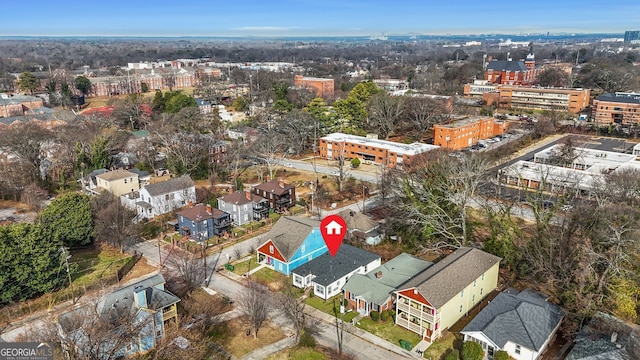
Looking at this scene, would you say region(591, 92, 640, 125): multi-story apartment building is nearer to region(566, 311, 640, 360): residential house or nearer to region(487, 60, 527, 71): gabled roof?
region(487, 60, 527, 71): gabled roof

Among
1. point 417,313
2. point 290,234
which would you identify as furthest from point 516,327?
point 290,234

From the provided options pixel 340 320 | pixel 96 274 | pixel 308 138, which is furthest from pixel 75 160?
pixel 340 320

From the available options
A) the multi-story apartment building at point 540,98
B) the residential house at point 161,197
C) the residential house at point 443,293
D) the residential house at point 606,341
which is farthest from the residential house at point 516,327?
the multi-story apartment building at point 540,98

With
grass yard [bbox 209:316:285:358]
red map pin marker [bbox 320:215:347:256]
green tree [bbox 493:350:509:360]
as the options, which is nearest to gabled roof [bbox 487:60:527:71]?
red map pin marker [bbox 320:215:347:256]

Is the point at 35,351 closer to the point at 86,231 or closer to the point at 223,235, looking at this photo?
the point at 86,231

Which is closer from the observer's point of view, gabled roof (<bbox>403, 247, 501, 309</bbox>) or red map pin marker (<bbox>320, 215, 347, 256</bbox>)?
gabled roof (<bbox>403, 247, 501, 309</bbox>)

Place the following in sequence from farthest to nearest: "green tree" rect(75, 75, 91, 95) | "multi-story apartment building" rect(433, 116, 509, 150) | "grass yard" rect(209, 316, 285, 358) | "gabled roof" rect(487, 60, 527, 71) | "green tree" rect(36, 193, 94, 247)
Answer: "gabled roof" rect(487, 60, 527, 71) < "green tree" rect(75, 75, 91, 95) < "multi-story apartment building" rect(433, 116, 509, 150) < "green tree" rect(36, 193, 94, 247) < "grass yard" rect(209, 316, 285, 358)
